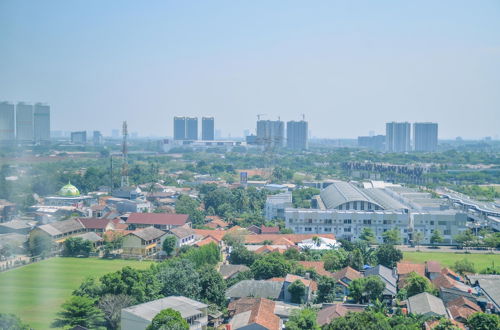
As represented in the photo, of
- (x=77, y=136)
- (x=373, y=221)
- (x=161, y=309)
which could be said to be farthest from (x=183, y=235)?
(x=77, y=136)

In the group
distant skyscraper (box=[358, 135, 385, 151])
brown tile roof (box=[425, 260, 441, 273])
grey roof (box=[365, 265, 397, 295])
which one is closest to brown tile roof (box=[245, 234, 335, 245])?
grey roof (box=[365, 265, 397, 295])

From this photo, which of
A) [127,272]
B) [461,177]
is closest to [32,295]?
[127,272]

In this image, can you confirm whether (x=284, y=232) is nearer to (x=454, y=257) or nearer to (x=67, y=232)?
(x=454, y=257)

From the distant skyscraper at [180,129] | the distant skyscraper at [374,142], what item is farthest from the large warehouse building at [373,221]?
the distant skyscraper at [374,142]

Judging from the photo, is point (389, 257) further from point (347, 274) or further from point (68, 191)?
point (68, 191)

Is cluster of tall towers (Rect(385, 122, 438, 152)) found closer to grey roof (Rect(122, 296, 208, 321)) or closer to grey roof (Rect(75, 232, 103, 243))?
grey roof (Rect(75, 232, 103, 243))
